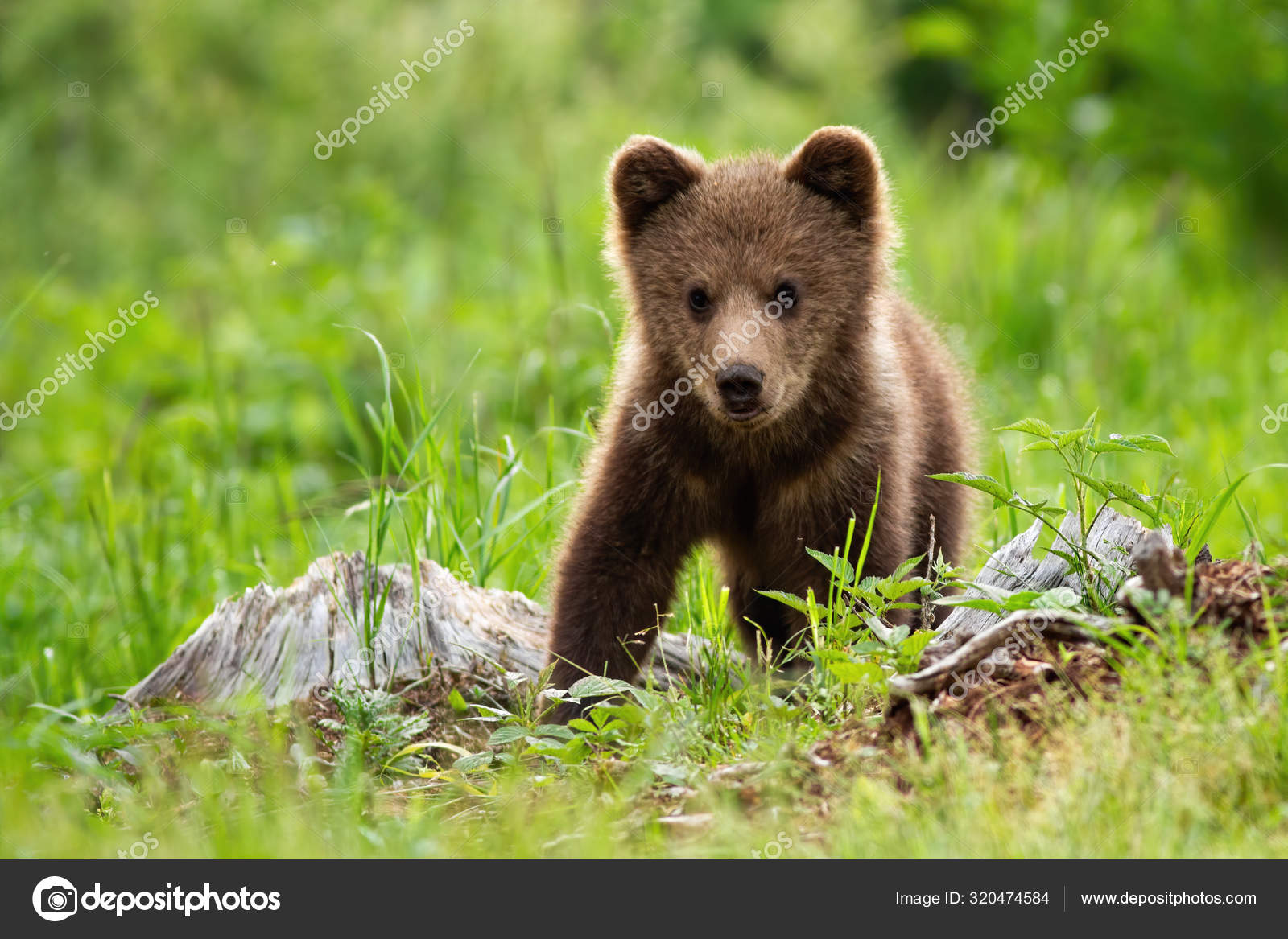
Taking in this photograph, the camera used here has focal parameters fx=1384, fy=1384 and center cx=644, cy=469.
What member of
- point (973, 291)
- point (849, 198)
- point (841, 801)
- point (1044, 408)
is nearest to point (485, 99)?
point (973, 291)

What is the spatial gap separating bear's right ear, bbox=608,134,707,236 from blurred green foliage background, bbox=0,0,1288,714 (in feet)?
7.98

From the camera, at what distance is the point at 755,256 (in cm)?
466

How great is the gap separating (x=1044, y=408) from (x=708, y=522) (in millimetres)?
3428

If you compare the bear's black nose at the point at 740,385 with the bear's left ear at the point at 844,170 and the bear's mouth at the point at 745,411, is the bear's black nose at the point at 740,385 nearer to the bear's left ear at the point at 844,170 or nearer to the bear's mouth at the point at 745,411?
the bear's mouth at the point at 745,411

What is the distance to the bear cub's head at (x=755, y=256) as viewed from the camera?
4.59 m

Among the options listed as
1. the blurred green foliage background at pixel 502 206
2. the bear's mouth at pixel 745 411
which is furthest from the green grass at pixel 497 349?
the bear's mouth at pixel 745 411

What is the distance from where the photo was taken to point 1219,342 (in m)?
9.36

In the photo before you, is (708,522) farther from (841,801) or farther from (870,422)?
(841,801)
